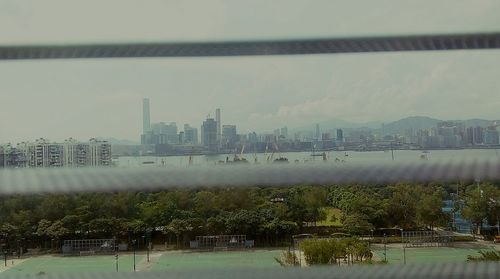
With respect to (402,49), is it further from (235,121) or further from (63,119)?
(63,119)

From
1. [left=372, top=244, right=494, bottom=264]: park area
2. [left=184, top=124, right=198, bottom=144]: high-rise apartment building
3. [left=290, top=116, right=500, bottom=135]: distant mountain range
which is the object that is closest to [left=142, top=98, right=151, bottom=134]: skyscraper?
[left=184, top=124, right=198, bottom=144]: high-rise apartment building

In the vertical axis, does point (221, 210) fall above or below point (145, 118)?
below

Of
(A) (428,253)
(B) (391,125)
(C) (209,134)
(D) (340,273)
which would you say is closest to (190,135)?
(C) (209,134)

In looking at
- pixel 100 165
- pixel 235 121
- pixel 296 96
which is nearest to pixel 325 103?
pixel 296 96

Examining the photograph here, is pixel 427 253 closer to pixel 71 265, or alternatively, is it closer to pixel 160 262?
pixel 160 262

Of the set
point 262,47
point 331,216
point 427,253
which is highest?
point 262,47
